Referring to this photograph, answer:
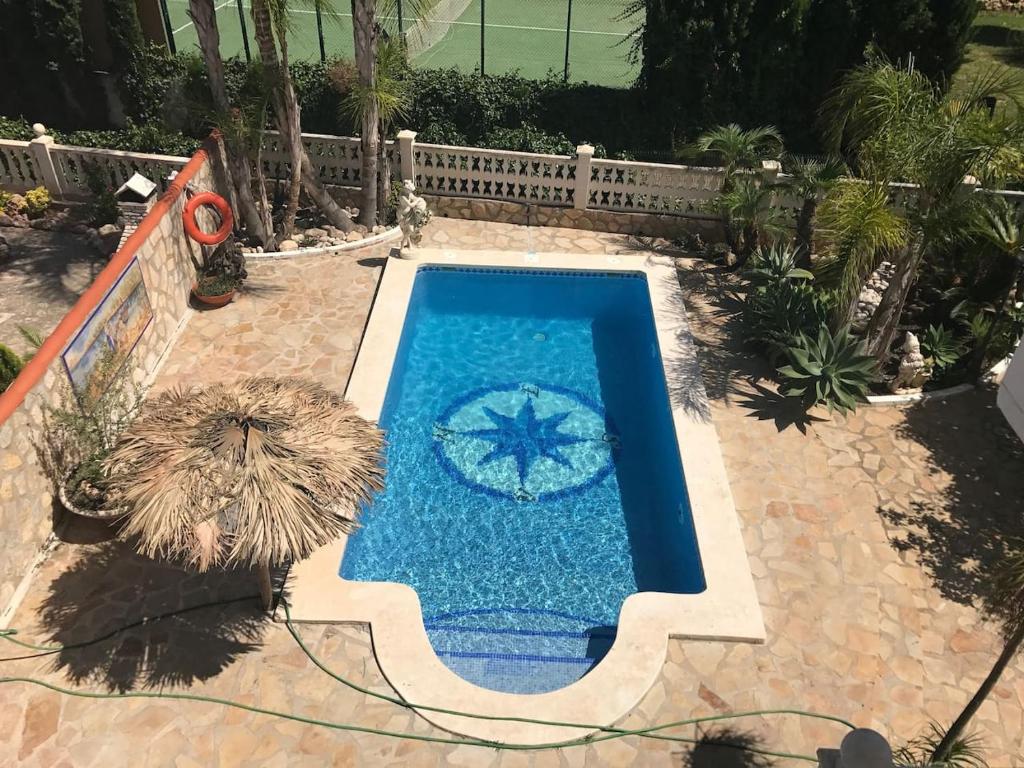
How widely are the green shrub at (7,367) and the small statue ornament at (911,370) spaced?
13.0m

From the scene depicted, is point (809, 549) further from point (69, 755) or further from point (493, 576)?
point (69, 755)

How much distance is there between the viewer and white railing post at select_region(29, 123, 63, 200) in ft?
56.6

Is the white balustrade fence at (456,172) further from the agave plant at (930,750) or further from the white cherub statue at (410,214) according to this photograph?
the agave plant at (930,750)

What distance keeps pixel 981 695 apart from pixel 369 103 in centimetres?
1375

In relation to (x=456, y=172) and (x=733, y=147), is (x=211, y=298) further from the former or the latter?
(x=733, y=147)

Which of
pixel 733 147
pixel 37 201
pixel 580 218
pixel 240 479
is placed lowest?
pixel 580 218

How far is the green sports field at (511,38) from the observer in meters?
26.1

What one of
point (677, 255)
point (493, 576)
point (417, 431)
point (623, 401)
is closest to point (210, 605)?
point (493, 576)

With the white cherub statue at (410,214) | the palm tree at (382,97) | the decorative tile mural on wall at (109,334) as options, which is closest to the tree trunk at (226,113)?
the palm tree at (382,97)

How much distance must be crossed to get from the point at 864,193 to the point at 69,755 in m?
12.0

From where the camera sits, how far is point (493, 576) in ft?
37.0

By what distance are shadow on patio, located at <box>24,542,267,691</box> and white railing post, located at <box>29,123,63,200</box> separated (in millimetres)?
10448

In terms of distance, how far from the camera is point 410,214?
53.6 ft

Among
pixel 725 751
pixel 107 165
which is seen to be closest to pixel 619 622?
pixel 725 751
